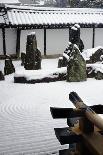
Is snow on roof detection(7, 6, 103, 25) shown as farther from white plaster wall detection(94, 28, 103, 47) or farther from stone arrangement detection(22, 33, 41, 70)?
stone arrangement detection(22, 33, 41, 70)

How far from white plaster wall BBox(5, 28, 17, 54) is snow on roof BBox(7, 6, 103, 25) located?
912mm

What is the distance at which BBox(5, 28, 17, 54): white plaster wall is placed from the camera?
62.7 feet

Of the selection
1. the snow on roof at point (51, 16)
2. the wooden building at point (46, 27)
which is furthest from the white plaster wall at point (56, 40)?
the snow on roof at point (51, 16)

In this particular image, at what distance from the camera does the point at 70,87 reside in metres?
10.5

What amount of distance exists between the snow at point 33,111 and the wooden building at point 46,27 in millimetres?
7580

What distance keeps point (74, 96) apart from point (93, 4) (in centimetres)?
2598

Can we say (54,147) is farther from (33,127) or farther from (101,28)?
(101,28)

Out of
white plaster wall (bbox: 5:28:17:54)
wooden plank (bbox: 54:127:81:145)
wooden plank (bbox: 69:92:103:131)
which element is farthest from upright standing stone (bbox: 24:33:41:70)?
wooden plank (bbox: 54:127:81:145)

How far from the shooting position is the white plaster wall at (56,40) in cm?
2022

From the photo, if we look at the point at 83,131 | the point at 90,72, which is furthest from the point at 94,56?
the point at 83,131

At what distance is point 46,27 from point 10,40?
2.90 metres

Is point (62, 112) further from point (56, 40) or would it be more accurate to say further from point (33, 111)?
point (56, 40)

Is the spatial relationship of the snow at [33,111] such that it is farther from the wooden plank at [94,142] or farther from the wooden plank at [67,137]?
the wooden plank at [94,142]

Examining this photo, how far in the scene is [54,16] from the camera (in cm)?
2083
